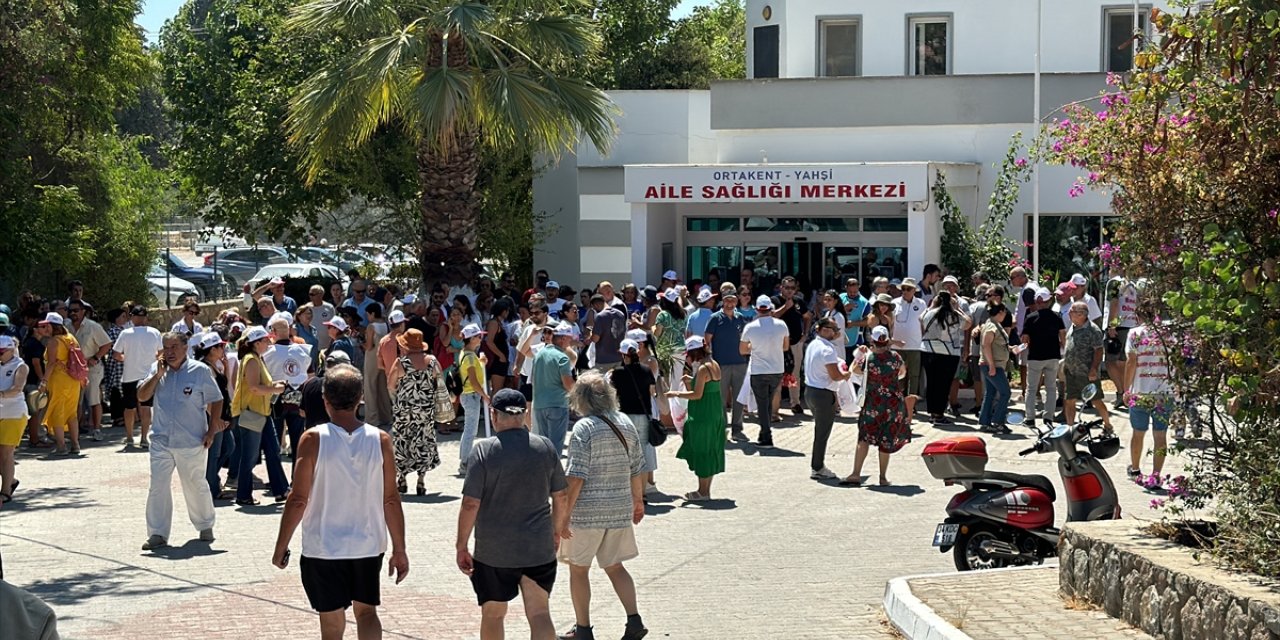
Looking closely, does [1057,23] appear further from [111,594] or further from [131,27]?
[111,594]

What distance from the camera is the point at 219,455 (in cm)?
1402

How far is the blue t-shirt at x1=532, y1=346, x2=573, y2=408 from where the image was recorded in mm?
13688

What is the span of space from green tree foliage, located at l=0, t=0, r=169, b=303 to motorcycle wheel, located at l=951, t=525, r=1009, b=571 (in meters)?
13.2

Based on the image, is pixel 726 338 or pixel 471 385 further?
pixel 726 338

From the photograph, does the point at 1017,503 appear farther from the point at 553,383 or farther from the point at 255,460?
the point at 255,460

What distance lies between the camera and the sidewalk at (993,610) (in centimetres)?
852

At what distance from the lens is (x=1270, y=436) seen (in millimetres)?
8102

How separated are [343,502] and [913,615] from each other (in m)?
3.40

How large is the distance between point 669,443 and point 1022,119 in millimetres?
11552

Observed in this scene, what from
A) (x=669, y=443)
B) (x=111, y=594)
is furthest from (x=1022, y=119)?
(x=111, y=594)

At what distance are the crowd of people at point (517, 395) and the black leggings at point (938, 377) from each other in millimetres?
27

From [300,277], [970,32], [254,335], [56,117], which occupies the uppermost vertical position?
[970,32]

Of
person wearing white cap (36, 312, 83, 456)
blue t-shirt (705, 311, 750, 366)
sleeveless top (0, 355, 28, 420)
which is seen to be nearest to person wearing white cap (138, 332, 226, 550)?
sleeveless top (0, 355, 28, 420)

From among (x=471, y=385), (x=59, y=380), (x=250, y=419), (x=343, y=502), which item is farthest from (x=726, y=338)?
(x=343, y=502)
